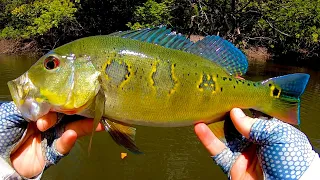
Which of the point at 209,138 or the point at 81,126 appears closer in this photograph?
the point at 209,138

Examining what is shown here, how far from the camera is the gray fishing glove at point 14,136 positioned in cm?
258

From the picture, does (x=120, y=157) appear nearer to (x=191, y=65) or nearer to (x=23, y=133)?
(x=23, y=133)

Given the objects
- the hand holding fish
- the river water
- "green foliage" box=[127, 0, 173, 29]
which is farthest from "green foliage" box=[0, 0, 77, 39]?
the hand holding fish

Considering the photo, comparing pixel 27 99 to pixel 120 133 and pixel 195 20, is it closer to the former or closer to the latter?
pixel 120 133

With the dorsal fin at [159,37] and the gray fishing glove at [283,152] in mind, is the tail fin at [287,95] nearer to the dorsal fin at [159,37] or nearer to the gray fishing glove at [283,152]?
the gray fishing glove at [283,152]

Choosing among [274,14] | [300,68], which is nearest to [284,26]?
[274,14]

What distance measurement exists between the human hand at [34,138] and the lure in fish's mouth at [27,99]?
0.37 feet

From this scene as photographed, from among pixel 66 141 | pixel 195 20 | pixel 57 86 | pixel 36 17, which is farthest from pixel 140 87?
pixel 36 17

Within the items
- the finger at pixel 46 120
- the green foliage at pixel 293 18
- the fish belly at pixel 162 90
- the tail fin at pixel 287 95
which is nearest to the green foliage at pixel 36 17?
the green foliage at pixel 293 18

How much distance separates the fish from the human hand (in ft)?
0.83

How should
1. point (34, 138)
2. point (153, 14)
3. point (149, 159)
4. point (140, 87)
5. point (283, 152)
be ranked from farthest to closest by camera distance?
point (153, 14) < point (149, 159) < point (34, 138) < point (140, 87) < point (283, 152)

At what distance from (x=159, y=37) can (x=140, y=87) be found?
38 centimetres

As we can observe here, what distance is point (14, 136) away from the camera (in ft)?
8.64

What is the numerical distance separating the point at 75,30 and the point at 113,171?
18372 millimetres
